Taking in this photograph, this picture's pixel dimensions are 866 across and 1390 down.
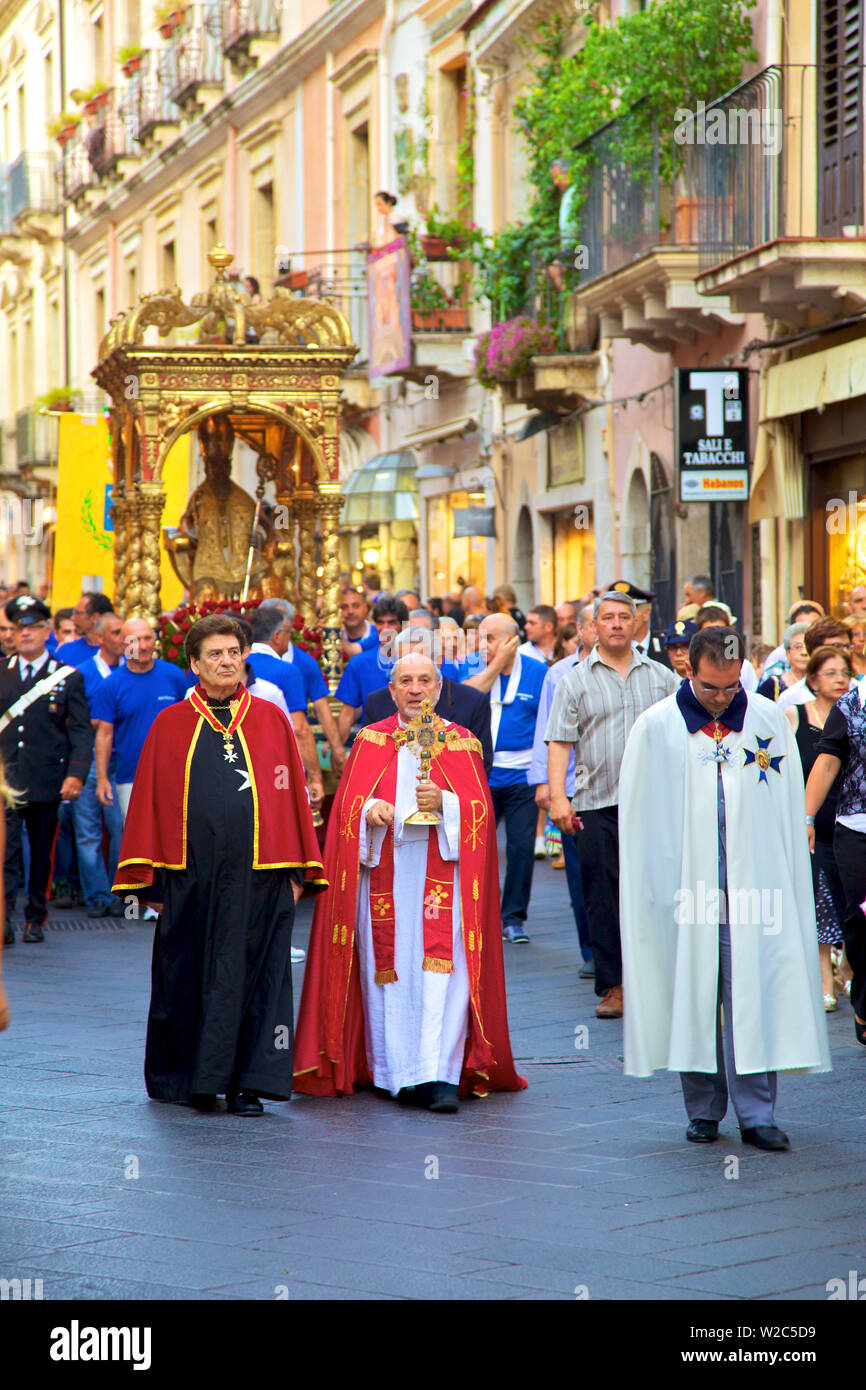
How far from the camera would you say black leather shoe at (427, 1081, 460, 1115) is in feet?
23.6

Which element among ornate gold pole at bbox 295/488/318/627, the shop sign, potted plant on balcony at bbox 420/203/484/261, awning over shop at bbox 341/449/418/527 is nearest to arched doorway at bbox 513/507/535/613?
the shop sign

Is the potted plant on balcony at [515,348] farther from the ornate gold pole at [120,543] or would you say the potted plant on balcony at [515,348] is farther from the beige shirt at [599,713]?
the beige shirt at [599,713]

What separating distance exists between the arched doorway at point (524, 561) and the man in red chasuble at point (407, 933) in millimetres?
16235

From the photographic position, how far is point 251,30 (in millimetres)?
30797

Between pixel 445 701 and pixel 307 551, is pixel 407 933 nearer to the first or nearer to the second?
pixel 445 701

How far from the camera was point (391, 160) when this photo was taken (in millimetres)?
26734

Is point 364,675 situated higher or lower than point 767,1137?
higher

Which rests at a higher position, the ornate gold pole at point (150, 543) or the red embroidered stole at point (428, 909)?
the ornate gold pole at point (150, 543)

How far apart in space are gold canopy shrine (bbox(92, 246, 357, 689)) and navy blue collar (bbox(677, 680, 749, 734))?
8.20 m

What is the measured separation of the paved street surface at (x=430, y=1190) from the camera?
5098mm

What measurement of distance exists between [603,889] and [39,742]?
4110mm

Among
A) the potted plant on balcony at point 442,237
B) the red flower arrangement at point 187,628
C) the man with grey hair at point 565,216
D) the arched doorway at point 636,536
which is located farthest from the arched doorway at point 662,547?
the potted plant on balcony at point 442,237

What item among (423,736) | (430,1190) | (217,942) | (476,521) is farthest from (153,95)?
(430,1190)

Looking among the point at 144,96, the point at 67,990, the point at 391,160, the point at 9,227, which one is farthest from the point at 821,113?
the point at 9,227
